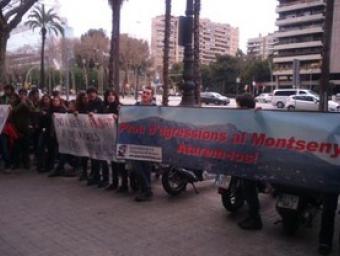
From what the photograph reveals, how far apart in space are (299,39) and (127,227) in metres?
114

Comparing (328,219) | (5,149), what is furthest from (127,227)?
(5,149)

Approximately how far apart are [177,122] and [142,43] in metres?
78.5

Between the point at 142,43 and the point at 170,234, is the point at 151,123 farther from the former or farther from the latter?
the point at 142,43

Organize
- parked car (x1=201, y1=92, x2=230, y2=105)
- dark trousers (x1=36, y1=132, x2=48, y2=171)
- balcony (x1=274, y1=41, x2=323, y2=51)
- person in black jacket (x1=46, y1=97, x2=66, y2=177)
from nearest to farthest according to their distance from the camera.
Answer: person in black jacket (x1=46, y1=97, x2=66, y2=177) < dark trousers (x1=36, y1=132, x2=48, y2=171) < parked car (x1=201, y1=92, x2=230, y2=105) < balcony (x1=274, y1=41, x2=323, y2=51)

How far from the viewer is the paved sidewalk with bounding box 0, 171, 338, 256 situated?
206 inches

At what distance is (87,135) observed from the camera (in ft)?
28.2

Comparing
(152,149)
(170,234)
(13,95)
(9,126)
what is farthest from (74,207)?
(13,95)

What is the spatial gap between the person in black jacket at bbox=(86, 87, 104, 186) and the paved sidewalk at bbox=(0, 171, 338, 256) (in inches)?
18.6

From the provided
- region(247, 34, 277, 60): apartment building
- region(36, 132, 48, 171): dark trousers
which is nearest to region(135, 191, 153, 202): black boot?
region(36, 132, 48, 171): dark trousers

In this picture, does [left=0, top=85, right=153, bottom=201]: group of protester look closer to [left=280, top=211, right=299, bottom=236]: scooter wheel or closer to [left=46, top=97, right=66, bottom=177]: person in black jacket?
[left=46, top=97, right=66, bottom=177]: person in black jacket

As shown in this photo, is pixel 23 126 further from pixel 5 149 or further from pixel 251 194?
pixel 251 194

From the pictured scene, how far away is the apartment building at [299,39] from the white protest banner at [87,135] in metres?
96.1

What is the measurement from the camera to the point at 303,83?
340 feet

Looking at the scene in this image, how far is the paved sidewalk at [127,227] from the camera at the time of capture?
5227mm
